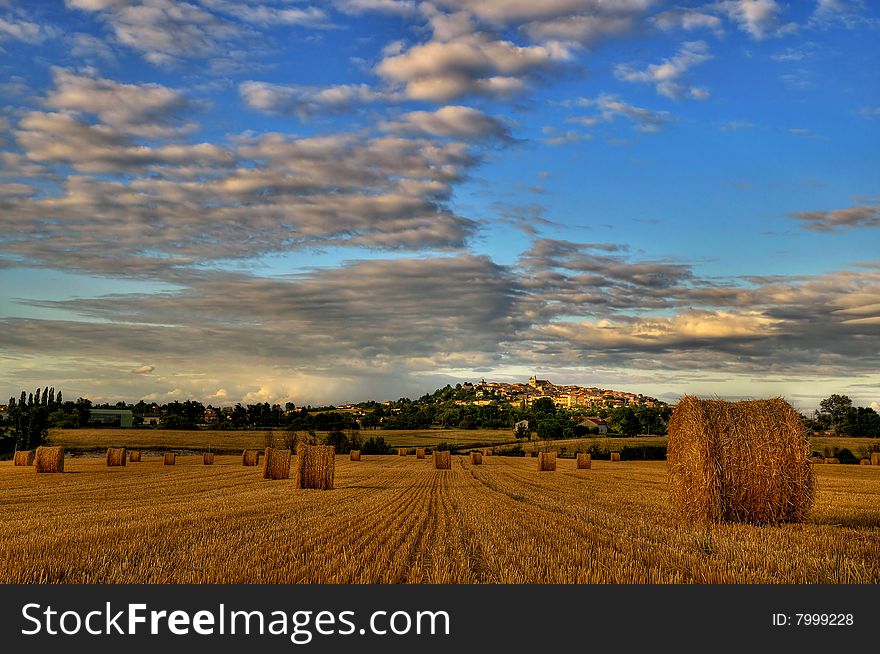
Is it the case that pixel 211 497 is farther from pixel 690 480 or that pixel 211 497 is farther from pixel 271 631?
pixel 271 631

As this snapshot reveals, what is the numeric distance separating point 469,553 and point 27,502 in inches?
544

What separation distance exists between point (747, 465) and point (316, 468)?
543 inches

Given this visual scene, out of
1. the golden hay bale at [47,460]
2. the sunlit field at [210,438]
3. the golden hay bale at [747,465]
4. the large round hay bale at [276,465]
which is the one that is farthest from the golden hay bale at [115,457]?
the golden hay bale at [747,465]

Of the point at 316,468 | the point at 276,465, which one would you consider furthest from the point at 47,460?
the point at 316,468

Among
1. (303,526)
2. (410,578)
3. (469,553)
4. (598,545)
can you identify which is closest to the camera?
(410,578)

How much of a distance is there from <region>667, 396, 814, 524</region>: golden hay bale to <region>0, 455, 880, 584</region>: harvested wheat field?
54 centimetres

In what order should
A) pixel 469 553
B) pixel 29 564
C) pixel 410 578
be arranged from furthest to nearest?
pixel 469 553 → pixel 29 564 → pixel 410 578

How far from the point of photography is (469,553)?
9.92 meters

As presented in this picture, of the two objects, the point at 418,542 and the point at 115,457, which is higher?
the point at 418,542

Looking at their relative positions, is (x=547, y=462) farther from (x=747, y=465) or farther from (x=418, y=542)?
(x=418, y=542)

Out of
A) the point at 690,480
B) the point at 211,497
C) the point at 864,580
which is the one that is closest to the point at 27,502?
the point at 211,497

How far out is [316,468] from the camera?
24.4 m

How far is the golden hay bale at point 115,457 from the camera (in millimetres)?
41625

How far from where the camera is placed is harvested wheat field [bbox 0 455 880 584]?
27.8 ft
